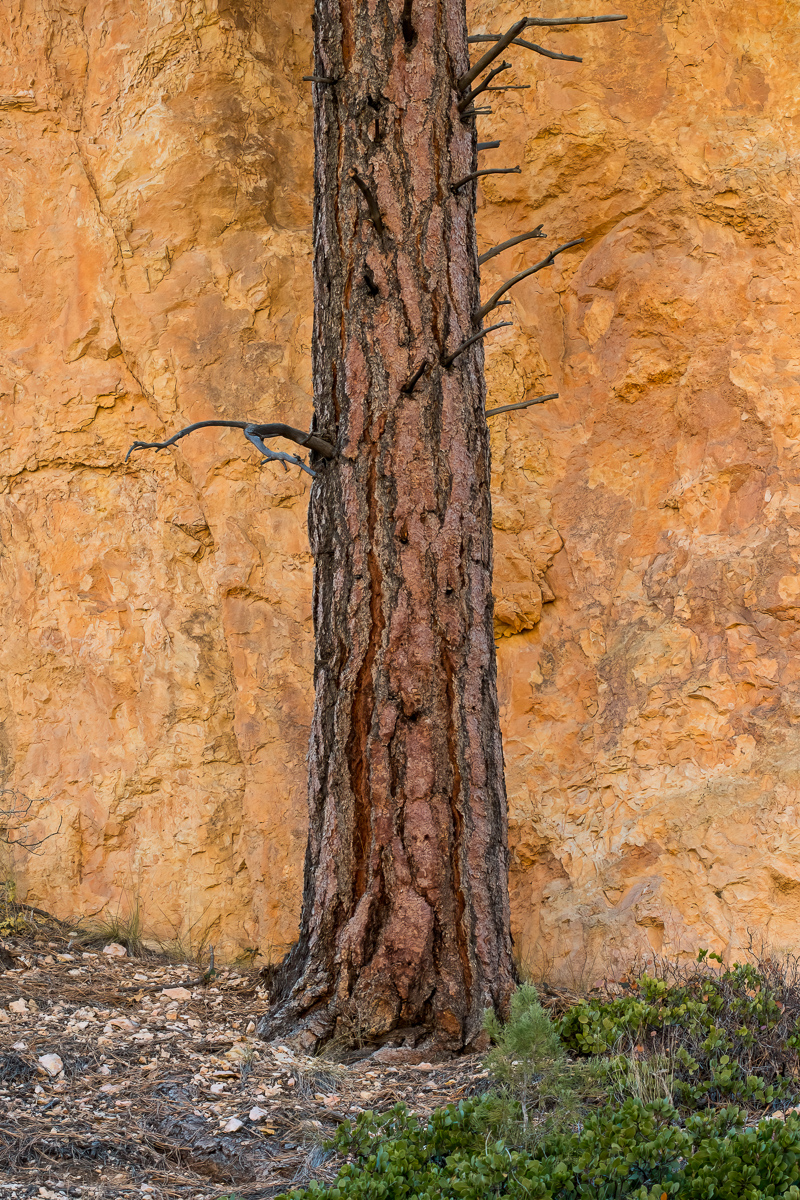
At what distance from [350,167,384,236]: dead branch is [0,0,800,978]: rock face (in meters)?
1.61

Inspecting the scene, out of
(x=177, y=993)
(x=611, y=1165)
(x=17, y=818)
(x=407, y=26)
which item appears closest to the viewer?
(x=611, y=1165)

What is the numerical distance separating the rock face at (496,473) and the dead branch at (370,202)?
5.29ft

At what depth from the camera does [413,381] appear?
3.50m

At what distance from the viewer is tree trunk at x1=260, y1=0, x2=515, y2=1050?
3301 millimetres

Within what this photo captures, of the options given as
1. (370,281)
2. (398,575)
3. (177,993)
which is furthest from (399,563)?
(177,993)

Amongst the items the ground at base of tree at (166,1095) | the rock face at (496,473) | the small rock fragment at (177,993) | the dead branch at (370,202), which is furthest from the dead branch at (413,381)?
the small rock fragment at (177,993)

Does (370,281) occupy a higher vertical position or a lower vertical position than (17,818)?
higher

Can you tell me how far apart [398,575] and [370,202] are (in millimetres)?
1260

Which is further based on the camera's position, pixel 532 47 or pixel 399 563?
pixel 532 47

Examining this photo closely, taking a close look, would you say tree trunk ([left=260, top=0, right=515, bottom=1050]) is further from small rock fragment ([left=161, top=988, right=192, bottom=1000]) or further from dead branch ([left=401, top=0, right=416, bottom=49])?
small rock fragment ([left=161, top=988, right=192, bottom=1000])

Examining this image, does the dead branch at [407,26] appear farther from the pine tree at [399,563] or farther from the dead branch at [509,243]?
the dead branch at [509,243]

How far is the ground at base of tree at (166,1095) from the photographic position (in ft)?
8.23

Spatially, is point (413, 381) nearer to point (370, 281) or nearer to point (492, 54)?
point (370, 281)

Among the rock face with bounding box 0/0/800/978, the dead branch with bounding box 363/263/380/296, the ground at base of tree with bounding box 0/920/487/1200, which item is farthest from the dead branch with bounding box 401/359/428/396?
the ground at base of tree with bounding box 0/920/487/1200
